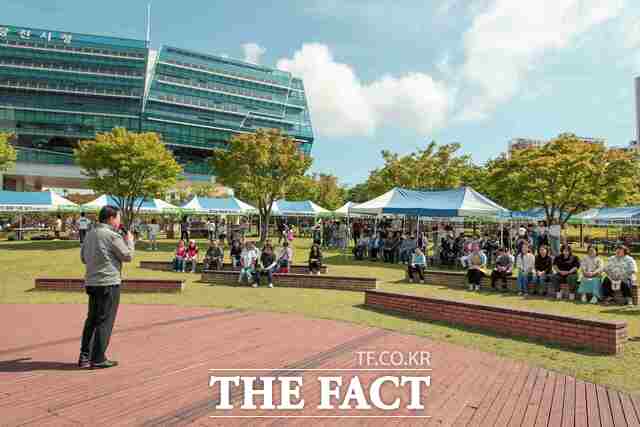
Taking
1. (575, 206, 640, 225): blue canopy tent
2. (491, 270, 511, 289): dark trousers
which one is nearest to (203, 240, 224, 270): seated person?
(491, 270, 511, 289): dark trousers

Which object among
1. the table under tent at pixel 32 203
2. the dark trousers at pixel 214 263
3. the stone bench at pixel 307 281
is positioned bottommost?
the stone bench at pixel 307 281

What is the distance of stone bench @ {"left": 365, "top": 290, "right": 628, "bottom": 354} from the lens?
18.4 ft

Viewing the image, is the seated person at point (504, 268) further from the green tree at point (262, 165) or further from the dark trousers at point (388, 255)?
the green tree at point (262, 165)

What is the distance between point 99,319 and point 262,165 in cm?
2217

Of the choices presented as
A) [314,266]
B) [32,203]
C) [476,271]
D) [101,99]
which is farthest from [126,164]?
[101,99]

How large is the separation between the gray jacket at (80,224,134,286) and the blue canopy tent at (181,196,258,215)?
24.8 meters

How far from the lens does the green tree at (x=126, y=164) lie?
2511 cm

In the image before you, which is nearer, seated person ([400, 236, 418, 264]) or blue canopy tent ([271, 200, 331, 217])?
seated person ([400, 236, 418, 264])

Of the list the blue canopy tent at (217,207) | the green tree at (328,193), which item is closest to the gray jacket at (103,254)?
the blue canopy tent at (217,207)

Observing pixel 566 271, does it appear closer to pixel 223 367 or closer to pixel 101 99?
pixel 223 367

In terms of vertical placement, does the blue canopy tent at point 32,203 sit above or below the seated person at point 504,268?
above

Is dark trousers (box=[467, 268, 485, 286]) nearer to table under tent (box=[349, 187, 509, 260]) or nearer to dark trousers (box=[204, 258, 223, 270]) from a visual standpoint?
table under tent (box=[349, 187, 509, 260])

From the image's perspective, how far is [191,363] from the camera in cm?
501

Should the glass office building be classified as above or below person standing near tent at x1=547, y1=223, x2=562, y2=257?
above
